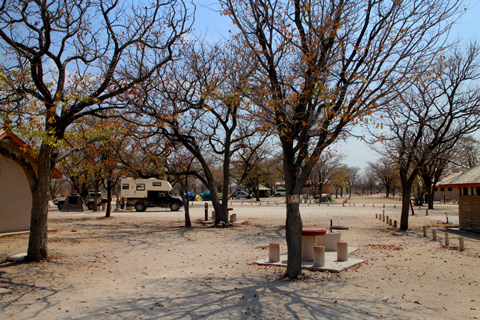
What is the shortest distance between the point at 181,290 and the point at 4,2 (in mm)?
7998

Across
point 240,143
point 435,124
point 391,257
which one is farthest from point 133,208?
point 391,257

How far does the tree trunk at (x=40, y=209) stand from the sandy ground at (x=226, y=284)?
39 cm

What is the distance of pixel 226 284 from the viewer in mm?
7715

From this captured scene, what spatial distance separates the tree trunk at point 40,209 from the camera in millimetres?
9469

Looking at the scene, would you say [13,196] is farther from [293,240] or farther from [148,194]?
[148,194]

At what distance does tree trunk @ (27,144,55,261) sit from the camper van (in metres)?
24.5

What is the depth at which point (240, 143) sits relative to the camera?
70.4 ft

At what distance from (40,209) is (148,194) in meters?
25.3

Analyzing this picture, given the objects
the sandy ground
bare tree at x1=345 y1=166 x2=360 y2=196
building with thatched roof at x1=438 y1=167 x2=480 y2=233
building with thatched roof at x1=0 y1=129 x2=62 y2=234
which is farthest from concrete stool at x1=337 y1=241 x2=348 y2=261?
bare tree at x1=345 y1=166 x2=360 y2=196

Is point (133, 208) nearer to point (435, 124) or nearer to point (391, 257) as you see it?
point (435, 124)

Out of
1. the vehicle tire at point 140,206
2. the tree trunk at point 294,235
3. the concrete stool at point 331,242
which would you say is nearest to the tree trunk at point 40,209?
the tree trunk at point 294,235

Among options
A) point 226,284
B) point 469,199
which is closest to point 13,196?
point 226,284

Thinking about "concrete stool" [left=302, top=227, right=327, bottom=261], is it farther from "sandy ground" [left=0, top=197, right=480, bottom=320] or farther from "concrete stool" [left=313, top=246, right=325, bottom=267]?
"sandy ground" [left=0, top=197, right=480, bottom=320]

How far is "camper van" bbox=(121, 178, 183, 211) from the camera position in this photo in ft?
112
